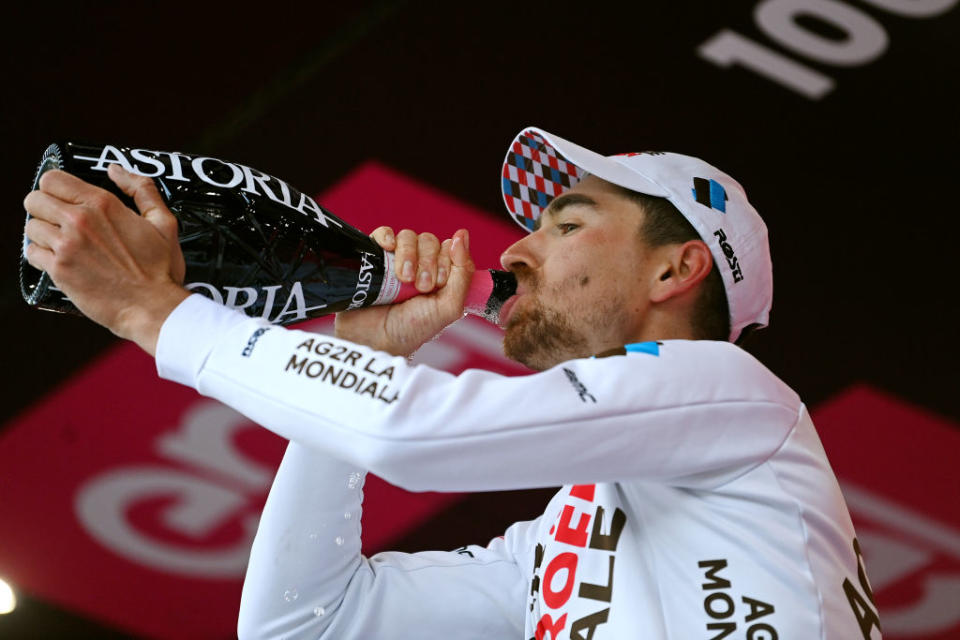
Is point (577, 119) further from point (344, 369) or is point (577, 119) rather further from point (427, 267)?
point (344, 369)

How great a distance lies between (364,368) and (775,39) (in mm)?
1948

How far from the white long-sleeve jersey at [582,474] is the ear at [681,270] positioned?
255 millimetres

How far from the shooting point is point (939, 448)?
293 centimetres

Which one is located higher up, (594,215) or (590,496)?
(594,215)

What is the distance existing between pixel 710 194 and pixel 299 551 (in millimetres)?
734

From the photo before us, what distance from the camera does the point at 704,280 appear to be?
5.51ft

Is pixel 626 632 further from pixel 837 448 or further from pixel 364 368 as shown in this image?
pixel 837 448

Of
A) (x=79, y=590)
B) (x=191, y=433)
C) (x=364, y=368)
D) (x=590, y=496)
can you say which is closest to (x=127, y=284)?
(x=364, y=368)

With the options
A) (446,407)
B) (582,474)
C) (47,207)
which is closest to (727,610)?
(582,474)

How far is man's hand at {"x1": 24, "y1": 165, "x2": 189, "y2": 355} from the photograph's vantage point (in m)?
1.28

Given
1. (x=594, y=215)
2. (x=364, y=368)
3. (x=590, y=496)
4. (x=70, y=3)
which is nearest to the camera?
(x=364, y=368)

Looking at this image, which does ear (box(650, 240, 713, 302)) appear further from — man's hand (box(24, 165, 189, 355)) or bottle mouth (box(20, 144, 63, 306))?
bottle mouth (box(20, 144, 63, 306))

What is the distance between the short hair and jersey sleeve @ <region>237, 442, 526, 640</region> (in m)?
0.45

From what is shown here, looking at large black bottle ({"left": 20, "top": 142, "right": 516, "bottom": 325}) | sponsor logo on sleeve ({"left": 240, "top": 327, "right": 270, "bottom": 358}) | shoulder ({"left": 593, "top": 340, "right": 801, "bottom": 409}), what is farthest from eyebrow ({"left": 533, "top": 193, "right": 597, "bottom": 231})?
sponsor logo on sleeve ({"left": 240, "top": 327, "right": 270, "bottom": 358})
